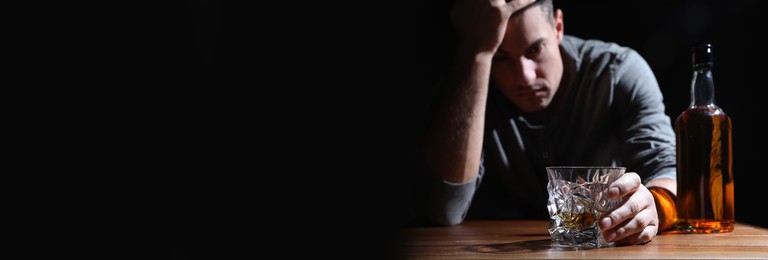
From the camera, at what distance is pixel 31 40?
0.90 metres

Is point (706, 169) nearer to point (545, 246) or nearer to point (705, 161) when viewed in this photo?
point (705, 161)

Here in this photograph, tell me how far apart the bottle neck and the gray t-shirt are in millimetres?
454

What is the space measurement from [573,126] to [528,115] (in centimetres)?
11

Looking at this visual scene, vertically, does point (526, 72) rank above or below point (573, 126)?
above

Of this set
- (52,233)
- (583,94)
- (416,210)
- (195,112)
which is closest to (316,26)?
(195,112)

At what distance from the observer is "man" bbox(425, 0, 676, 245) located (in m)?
1.55

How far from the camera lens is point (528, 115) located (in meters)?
1.84

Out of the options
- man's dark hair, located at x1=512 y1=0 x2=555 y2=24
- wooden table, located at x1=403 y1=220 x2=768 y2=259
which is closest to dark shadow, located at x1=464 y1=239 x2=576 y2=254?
wooden table, located at x1=403 y1=220 x2=768 y2=259

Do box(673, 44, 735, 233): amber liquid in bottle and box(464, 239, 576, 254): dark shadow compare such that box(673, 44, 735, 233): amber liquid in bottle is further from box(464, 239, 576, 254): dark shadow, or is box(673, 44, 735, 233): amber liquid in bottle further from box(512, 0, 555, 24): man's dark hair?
box(512, 0, 555, 24): man's dark hair

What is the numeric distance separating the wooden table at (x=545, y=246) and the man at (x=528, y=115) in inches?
8.3

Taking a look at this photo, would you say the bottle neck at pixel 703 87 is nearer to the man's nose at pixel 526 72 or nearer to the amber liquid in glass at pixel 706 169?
the amber liquid in glass at pixel 706 169

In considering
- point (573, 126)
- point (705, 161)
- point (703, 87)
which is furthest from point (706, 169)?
point (573, 126)

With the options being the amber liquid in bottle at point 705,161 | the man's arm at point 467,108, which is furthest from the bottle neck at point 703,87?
the man's arm at point 467,108

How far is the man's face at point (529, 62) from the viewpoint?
1638 mm
